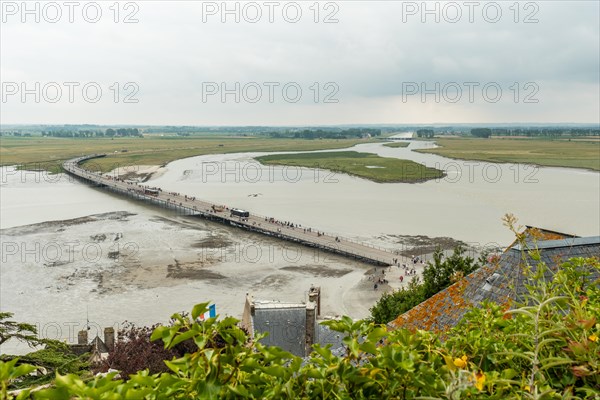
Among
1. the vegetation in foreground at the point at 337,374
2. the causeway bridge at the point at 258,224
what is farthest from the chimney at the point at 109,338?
the causeway bridge at the point at 258,224

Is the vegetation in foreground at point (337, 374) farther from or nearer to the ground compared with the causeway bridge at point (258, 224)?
farther from the ground

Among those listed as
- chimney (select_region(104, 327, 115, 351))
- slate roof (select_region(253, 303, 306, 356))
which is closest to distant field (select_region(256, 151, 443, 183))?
chimney (select_region(104, 327, 115, 351))

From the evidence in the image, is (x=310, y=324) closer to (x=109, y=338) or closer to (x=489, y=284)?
(x=489, y=284)

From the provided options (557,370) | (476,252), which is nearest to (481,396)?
(557,370)

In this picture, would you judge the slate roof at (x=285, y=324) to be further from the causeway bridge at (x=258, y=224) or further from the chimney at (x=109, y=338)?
the causeway bridge at (x=258, y=224)

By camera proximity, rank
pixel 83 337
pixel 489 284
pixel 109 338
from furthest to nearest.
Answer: pixel 109 338 < pixel 83 337 < pixel 489 284

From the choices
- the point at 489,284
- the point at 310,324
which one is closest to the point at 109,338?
the point at 310,324

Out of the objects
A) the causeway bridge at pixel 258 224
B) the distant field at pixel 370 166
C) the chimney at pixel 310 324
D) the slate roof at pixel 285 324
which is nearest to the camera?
the slate roof at pixel 285 324

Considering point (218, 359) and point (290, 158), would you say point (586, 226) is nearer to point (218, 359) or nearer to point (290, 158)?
point (218, 359)
